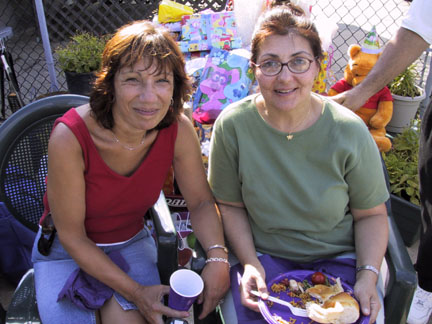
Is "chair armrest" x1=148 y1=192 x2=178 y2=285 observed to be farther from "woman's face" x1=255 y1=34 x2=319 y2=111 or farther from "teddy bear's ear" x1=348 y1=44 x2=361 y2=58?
"teddy bear's ear" x1=348 y1=44 x2=361 y2=58

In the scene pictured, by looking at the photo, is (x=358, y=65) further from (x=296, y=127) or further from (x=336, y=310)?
(x=336, y=310)

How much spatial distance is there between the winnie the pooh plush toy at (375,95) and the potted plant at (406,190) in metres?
0.17

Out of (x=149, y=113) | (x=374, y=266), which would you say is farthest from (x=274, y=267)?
(x=149, y=113)

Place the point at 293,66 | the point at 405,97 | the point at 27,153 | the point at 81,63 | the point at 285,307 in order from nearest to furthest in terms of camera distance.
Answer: the point at 285,307 → the point at 293,66 → the point at 27,153 → the point at 405,97 → the point at 81,63

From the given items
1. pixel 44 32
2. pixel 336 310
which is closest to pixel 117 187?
pixel 336 310

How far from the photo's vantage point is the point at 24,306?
5.72 ft

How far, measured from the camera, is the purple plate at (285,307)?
159cm

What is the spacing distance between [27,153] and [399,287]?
5.99ft

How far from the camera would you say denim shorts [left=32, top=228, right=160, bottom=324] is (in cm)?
167

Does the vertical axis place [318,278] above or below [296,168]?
below

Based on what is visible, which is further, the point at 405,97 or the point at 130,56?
the point at 405,97

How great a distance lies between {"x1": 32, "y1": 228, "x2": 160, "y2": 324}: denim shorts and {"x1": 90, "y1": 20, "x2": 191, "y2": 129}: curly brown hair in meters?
0.60

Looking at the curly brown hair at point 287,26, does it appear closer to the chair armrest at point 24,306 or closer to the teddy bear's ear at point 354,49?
the chair armrest at point 24,306

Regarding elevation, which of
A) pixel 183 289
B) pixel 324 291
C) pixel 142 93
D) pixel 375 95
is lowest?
pixel 324 291
